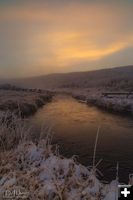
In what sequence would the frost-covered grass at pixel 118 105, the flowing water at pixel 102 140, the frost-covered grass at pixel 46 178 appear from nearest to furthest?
1. the frost-covered grass at pixel 46 178
2. the flowing water at pixel 102 140
3. the frost-covered grass at pixel 118 105

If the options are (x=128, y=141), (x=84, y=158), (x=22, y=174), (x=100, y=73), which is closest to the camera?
(x=22, y=174)

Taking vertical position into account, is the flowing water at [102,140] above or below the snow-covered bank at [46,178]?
Result: below

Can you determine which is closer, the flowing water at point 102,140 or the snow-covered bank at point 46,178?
the snow-covered bank at point 46,178

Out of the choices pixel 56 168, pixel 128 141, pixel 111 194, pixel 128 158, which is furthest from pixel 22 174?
pixel 128 141

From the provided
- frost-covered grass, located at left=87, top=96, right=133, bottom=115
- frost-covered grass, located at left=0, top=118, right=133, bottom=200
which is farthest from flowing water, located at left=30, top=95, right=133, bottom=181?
frost-covered grass, located at left=87, top=96, right=133, bottom=115

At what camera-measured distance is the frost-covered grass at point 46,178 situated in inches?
191

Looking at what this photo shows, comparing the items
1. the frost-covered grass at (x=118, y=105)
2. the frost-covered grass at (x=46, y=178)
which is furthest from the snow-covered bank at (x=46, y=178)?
the frost-covered grass at (x=118, y=105)

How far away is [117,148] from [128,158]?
1439 millimetres

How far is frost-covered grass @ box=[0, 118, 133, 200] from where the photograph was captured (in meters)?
4.84

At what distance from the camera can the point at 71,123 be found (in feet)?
58.0

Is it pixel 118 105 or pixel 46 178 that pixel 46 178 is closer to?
pixel 46 178

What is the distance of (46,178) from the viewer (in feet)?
18.4

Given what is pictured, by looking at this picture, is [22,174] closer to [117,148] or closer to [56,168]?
[56,168]

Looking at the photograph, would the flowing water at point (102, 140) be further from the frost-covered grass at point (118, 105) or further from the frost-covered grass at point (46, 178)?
the frost-covered grass at point (118, 105)
